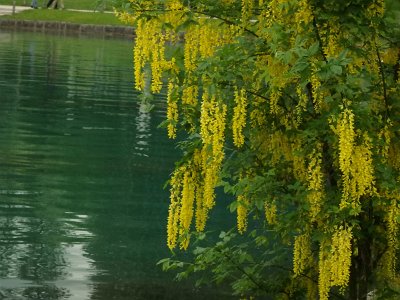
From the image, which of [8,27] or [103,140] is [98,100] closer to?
[103,140]

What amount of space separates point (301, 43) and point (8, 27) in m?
65.4

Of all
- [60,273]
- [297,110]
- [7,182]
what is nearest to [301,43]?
[297,110]

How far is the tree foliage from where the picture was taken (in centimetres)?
966

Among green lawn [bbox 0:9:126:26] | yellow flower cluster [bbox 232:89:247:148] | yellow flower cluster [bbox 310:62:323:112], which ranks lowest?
green lawn [bbox 0:9:126:26]

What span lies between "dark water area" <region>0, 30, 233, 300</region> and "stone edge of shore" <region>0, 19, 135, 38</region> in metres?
28.3

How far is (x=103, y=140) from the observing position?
30.1 metres

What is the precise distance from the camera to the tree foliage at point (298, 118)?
31.7 feet

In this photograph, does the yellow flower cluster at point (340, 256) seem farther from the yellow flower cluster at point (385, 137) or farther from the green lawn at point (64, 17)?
the green lawn at point (64, 17)

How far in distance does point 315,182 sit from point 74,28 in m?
66.0

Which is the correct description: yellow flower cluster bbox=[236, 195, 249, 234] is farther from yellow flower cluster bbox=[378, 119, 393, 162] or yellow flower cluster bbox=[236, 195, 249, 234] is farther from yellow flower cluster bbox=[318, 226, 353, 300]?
yellow flower cluster bbox=[378, 119, 393, 162]

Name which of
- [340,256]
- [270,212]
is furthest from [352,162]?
[270,212]

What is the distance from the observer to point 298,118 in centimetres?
1071

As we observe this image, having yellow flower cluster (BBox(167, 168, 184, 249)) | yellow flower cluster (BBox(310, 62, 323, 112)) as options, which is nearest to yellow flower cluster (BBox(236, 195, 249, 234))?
yellow flower cluster (BBox(167, 168, 184, 249))

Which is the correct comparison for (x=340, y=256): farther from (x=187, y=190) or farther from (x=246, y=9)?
(x=246, y=9)
